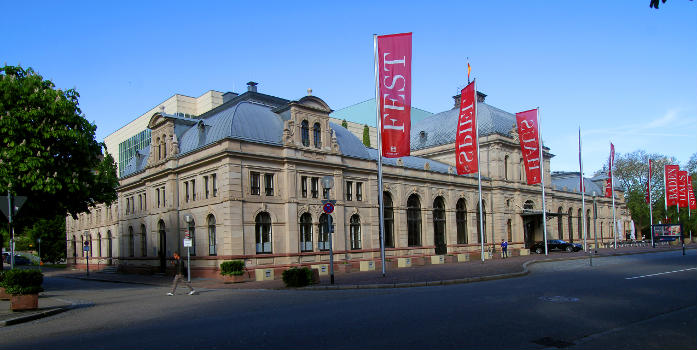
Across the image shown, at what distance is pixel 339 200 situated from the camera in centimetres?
3750

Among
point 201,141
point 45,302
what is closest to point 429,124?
point 201,141

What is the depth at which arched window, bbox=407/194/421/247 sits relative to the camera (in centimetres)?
4494

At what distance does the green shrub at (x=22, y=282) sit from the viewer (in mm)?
16609

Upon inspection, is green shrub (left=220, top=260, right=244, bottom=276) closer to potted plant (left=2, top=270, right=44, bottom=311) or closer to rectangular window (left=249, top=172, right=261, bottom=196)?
rectangular window (left=249, top=172, right=261, bottom=196)

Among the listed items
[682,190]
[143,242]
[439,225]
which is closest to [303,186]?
[143,242]

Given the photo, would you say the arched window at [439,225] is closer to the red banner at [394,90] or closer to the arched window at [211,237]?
the arched window at [211,237]

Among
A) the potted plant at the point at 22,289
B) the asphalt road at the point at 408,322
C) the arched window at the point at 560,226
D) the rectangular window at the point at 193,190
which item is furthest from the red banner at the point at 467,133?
the arched window at the point at 560,226

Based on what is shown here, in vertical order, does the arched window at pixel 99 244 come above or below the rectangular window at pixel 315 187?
below

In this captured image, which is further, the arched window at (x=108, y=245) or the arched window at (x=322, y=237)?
the arched window at (x=108, y=245)

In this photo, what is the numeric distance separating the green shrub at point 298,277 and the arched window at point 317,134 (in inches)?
630

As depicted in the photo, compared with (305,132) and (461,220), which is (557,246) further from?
Answer: (305,132)

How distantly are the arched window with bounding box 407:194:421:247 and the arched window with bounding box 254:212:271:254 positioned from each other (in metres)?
15.2

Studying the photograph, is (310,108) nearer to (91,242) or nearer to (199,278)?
(199,278)

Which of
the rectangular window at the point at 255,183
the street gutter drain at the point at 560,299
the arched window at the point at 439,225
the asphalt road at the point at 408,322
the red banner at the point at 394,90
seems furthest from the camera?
the arched window at the point at 439,225
